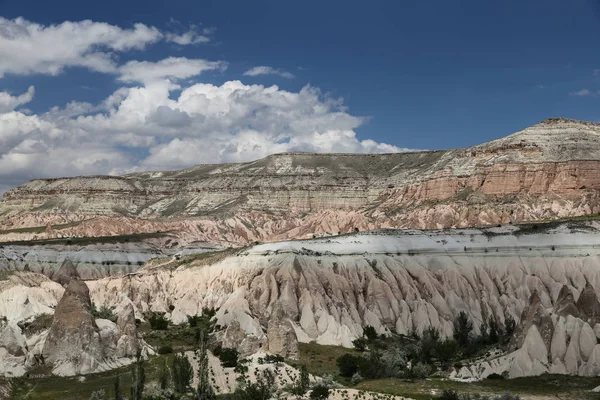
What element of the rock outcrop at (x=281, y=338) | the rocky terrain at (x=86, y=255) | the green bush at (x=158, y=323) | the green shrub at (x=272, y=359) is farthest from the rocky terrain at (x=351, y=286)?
the rocky terrain at (x=86, y=255)

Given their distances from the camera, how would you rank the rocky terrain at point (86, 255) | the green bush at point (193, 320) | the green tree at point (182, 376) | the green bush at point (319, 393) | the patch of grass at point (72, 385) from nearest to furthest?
the green bush at point (319, 393) < the patch of grass at point (72, 385) < the green tree at point (182, 376) < the green bush at point (193, 320) < the rocky terrain at point (86, 255)

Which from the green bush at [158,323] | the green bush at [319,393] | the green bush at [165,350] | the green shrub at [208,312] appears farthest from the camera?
the green shrub at [208,312]

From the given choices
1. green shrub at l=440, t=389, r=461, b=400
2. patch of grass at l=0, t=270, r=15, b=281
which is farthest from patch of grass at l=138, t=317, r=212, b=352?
green shrub at l=440, t=389, r=461, b=400

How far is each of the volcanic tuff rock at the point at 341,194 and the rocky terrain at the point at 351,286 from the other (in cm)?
3768

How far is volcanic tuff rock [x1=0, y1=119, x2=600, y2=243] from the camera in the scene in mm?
118250

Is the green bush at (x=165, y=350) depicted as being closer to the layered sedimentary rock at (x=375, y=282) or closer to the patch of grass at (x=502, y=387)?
the layered sedimentary rock at (x=375, y=282)

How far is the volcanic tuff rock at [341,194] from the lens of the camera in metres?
118

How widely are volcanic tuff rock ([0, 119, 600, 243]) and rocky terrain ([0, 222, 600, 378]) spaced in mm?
37677

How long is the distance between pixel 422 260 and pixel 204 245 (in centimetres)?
4840

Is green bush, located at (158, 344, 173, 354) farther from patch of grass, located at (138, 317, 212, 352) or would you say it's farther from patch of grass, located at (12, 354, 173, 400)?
patch of grass, located at (12, 354, 173, 400)

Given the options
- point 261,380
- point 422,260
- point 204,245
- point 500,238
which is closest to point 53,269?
point 204,245

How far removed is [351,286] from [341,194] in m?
92.9

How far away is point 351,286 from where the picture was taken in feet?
224

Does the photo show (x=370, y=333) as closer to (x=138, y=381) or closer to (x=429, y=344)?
(x=429, y=344)
